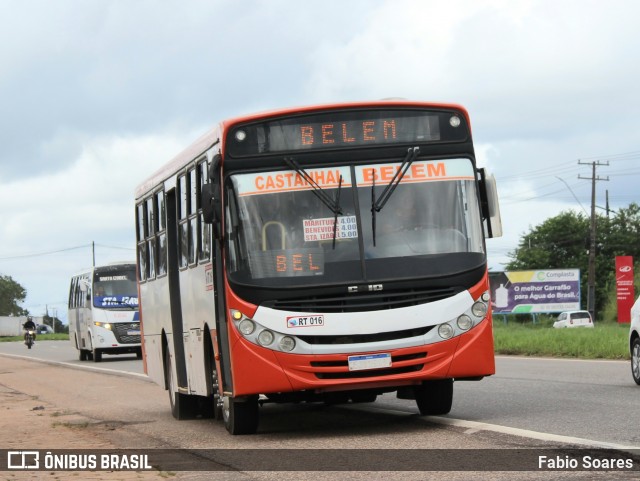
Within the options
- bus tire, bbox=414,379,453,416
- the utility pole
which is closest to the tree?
the utility pole

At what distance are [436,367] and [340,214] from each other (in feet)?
5.49

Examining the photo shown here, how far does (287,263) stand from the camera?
40.1ft

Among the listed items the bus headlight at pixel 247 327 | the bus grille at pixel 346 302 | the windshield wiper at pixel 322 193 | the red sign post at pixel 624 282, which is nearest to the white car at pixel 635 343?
the bus grille at pixel 346 302

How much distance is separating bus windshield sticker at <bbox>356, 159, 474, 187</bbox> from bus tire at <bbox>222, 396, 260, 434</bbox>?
2.41 metres


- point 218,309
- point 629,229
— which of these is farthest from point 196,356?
point 629,229

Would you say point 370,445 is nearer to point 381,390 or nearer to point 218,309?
point 381,390

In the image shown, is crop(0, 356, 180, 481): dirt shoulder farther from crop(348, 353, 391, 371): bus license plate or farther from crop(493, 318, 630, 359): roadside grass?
crop(493, 318, 630, 359): roadside grass

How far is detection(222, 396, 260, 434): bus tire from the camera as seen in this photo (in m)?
13.0

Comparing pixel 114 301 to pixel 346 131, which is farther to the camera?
pixel 114 301

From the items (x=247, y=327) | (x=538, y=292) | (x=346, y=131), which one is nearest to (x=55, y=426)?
(x=247, y=327)

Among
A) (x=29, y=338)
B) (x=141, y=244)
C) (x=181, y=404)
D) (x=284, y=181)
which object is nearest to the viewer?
(x=284, y=181)

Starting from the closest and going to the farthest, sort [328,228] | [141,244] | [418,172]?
1. [328,228]
2. [418,172]
3. [141,244]

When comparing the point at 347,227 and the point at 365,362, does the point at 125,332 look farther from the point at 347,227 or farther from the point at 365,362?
the point at 365,362

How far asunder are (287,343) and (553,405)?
4.03 metres
